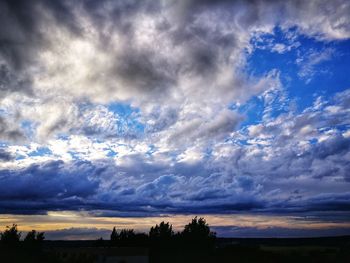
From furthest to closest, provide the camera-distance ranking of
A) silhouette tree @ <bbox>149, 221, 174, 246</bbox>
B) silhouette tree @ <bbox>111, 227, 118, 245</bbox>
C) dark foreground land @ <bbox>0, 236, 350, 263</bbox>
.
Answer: silhouette tree @ <bbox>111, 227, 118, 245</bbox>
silhouette tree @ <bbox>149, 221, 174, 246</bbox>
dark foreground land @ <bbox>0, 236, 350, 263</bbox>

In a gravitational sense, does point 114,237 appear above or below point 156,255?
above

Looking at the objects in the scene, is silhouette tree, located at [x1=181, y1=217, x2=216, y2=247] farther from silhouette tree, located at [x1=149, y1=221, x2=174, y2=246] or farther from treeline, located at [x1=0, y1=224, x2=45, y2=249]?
treeline, located at [x1=0, y1=224, x2=45, y2=249]

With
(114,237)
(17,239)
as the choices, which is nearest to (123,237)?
(114,237)

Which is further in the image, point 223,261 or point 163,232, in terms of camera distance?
point 163,232

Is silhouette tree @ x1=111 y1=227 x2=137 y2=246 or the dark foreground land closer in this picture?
the dark foreground land

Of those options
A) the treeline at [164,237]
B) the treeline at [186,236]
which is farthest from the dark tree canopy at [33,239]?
the treeline at [186,236]

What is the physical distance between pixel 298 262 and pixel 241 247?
1010 centimetres

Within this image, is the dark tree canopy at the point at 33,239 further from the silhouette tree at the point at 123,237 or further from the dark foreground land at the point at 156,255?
the silhouette tree at the point at 123,237

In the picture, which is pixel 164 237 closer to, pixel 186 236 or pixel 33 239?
pixel 186 236

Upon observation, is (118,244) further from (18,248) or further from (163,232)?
(18,248)

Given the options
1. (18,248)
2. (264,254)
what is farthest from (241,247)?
(18,248)

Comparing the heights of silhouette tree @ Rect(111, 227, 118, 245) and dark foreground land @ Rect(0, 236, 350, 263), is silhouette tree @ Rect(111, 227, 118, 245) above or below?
above

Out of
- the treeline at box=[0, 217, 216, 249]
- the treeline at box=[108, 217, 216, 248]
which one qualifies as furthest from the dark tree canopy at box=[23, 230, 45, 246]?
the treeline at box=[108, 217, 216, 248]

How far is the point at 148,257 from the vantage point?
A: 66312mm
